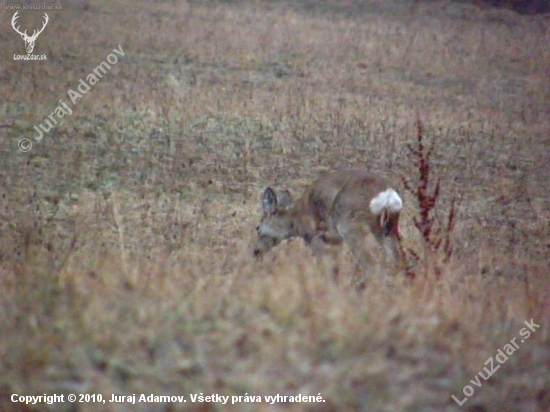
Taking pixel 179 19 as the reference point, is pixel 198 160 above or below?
below

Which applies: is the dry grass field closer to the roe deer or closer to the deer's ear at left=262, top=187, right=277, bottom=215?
the roe deer

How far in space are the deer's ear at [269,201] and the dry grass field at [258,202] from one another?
0.41 meters

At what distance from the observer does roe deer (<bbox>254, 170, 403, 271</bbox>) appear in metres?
8.88

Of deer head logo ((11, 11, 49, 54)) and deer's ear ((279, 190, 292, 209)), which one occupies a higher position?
deer head logo ((11, 11, 49, 54))

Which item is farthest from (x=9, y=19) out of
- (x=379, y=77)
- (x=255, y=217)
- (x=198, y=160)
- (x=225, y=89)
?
(x=255, y=217)

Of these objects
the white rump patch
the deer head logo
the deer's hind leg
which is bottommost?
the deer's hind leg

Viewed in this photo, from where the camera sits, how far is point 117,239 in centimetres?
954

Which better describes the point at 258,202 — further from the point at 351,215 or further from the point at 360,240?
the point at 360,240

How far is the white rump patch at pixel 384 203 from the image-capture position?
29.1 feet

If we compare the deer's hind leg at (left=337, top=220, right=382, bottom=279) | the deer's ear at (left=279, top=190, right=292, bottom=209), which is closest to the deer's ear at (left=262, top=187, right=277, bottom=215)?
the deer's ear at (left=279, top=190, right=292, bottom=209)

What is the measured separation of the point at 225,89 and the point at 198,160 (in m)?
4.22

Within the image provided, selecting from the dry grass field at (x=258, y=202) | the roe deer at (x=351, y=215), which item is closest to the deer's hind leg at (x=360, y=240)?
the roe deer at (x=351, y=215)

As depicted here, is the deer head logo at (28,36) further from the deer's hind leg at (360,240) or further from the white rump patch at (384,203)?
the white rump patch at (384,203)

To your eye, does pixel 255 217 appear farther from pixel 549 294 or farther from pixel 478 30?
pixel 478 30
